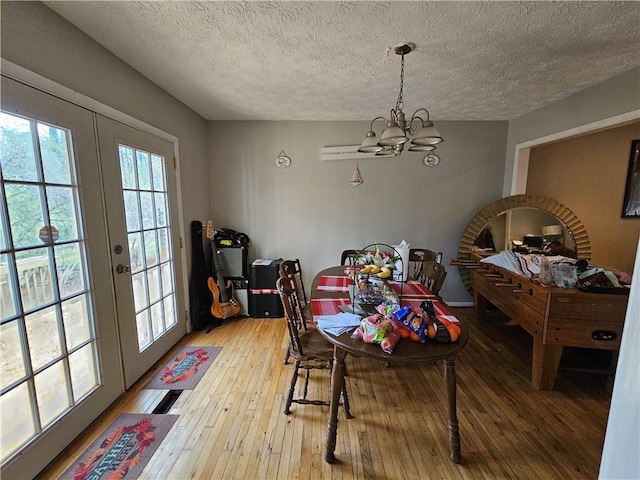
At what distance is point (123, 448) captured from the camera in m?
1.51

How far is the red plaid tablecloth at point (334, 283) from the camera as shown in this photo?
2.12 m

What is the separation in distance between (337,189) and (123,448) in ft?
9.67

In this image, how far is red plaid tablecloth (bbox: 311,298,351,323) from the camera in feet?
5.51

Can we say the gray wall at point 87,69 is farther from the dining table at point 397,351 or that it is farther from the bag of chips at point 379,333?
the bag of chips at point 379,333

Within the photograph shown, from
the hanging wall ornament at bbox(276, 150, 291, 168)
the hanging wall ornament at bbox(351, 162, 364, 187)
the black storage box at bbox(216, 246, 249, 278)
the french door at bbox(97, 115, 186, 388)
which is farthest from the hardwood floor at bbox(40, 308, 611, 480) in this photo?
the hanging wall ornament at bbox(276, 150, 291, 168)

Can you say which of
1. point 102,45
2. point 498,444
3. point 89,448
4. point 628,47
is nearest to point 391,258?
point 498,444

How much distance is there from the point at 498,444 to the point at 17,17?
330 cm

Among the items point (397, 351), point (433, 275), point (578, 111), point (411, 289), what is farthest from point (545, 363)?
point (578, 111)

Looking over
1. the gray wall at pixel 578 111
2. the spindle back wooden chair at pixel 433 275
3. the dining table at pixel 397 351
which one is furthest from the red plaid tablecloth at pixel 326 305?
the gray wall at pixel 578 111

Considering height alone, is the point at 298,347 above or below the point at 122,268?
below

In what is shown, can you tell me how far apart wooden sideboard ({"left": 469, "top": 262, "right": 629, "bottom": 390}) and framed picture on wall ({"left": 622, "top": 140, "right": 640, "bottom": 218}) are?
7.88ft

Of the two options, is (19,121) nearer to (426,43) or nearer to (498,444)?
(426,43)

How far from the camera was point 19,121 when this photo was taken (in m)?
1.27

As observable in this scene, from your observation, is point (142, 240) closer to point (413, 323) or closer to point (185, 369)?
point (185, 369)
